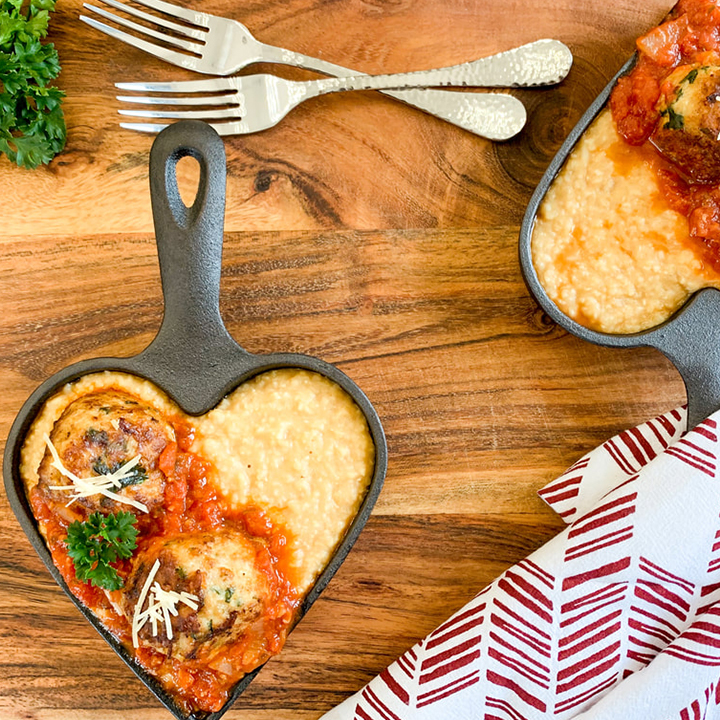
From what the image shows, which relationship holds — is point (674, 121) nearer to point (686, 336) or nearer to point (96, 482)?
point (686, 336)

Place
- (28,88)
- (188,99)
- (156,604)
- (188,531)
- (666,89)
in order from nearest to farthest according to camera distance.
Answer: (156,604)
(188,531)
(666,89)
(28,88)
(188,99)

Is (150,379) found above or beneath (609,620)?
above

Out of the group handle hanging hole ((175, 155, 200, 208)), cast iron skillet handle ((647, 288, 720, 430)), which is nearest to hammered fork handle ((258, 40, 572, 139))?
handle hanging hole ((175, 155, 200, 208))

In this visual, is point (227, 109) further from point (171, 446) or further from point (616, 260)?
point (616, 260)

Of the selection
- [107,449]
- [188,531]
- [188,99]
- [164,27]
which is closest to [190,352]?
[107,449]

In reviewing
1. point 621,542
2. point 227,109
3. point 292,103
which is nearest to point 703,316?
point 621,542

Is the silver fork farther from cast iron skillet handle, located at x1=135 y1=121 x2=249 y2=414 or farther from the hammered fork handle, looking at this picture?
cast iron skillet handle, located at x1=135 y1=121 x2=249 y2=414
